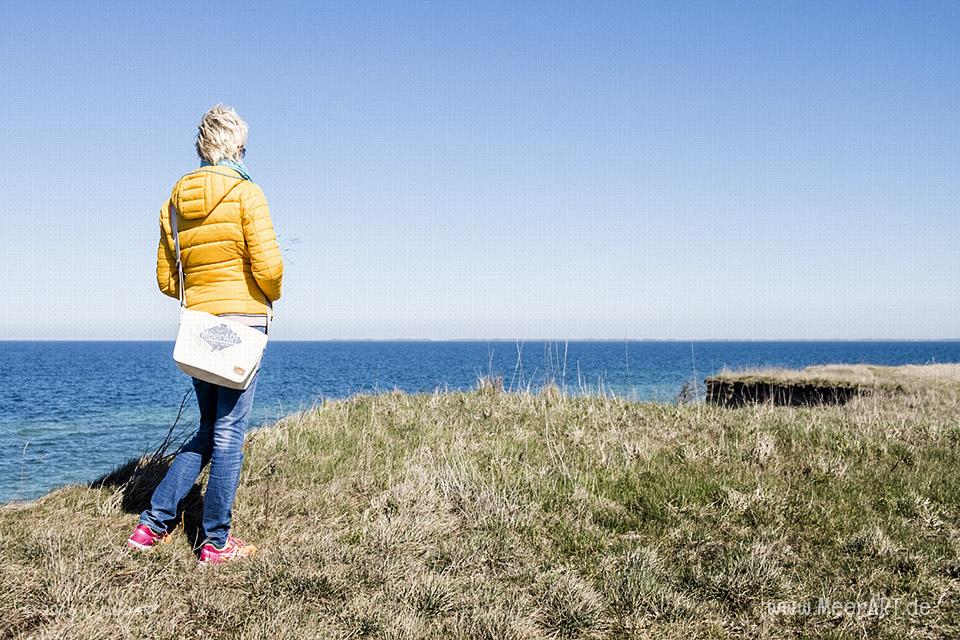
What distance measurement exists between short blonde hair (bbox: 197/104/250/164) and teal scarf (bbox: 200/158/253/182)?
21mm

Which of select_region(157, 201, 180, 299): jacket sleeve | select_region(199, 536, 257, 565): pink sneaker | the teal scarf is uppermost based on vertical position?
the teal scarf

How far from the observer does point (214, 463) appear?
12.6 feet

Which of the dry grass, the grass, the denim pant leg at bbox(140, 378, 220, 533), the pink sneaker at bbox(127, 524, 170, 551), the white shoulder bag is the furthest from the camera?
the dry grass

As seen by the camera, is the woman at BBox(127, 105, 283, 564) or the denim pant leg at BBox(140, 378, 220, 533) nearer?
the woman at BBox(127, 105, 283, 564)

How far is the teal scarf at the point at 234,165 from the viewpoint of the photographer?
Result: 12.7 ft

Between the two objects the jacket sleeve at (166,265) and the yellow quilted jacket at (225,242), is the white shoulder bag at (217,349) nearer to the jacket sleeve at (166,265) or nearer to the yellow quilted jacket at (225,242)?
the yellow quilted jacket at (225,242)

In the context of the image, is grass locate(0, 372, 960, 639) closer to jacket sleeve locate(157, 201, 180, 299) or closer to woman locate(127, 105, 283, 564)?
woman locate(127, 105, 283, 564)

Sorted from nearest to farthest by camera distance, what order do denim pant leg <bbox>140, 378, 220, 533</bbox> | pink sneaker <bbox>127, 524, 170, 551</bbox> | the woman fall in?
the woman → pink sneaker <bbox>127, 524, 170, 551</bbox> → denim pant leg <bbox>140, 378, 220, 533</bbox>

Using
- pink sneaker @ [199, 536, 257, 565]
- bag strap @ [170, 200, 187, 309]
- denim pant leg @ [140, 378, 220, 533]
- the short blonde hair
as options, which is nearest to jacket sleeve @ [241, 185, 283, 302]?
the short blonde hair

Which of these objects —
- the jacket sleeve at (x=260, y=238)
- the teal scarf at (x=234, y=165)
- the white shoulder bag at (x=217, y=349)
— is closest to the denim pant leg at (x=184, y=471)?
the white shoulder bag at (x=217, y=349)

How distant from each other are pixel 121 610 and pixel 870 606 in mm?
3798

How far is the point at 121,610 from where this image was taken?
119 inches

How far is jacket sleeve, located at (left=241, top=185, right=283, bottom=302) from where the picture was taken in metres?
3.72

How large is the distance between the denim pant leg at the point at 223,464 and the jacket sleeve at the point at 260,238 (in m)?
0.70
